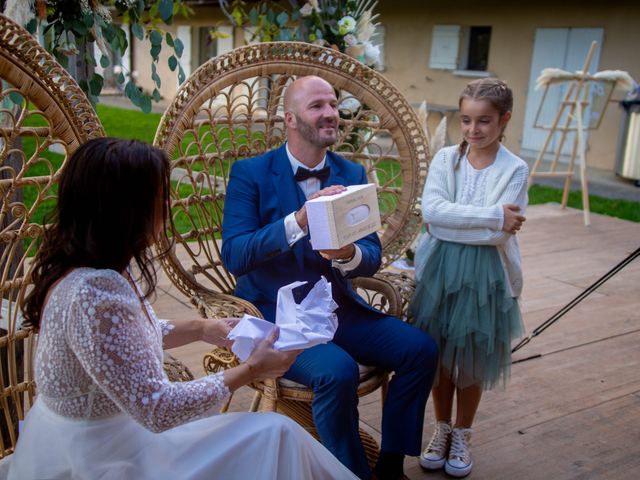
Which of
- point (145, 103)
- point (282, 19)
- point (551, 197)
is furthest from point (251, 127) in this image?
point (551, 197)

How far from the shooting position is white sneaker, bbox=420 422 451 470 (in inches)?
97.0

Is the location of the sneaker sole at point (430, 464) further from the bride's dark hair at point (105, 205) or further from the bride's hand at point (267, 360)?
the bride's dark hair at point (105, 205)

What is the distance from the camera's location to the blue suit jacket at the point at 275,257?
230 centimetres

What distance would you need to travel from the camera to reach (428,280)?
244 centimetres

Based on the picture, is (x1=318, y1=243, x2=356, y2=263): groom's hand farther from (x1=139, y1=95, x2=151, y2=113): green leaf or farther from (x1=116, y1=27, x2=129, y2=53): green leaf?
(x1=116, y1=27, x2=129, y2=53): green leaf

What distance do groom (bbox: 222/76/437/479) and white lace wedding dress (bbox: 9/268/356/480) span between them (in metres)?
0.45

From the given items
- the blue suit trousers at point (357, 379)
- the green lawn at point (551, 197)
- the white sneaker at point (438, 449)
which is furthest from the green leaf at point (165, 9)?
the green lawn at point (551, 197)

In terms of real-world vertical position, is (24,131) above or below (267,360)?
above

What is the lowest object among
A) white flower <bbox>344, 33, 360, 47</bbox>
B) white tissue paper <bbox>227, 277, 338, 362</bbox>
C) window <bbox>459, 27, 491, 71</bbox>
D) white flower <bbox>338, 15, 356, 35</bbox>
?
white tissue paper <bbox>227, 277, 338, 362</bbox>

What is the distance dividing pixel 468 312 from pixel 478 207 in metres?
0.36

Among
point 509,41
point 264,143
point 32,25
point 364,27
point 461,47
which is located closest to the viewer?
point 32,25

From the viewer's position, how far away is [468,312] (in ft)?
7.71

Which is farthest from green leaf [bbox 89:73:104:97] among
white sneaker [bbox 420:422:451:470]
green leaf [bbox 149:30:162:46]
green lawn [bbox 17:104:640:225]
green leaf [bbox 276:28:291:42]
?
green lawn [bbox 17:104:640:225]

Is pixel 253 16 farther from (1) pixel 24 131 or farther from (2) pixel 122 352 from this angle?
(2) pixel 122 352
